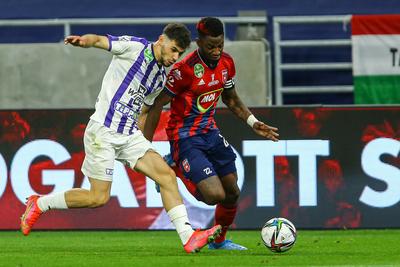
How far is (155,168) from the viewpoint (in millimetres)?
11133

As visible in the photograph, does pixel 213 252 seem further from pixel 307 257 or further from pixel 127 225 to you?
pixel 127 225

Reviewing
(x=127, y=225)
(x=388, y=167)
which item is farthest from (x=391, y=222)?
(x=127, y=225)

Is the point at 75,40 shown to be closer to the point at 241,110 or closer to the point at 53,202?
the point at 53,202

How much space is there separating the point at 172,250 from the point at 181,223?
1110mm

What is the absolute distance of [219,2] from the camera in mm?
18375

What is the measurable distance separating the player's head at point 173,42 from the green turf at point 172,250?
1.74 metres

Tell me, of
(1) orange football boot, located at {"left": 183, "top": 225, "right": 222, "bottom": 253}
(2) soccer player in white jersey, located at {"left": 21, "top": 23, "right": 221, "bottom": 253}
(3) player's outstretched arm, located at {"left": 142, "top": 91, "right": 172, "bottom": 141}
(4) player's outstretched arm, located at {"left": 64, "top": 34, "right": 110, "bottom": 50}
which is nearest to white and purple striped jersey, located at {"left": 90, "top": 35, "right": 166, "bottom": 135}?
(2) soccer player in white jersey, located at {"left": 21, "top": 23, "right": 221, "bottom": 253}

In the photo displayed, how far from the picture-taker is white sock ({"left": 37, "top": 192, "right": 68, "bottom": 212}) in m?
11.4

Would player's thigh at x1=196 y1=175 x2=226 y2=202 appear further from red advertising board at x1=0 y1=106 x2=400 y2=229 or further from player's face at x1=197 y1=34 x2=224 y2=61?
red advertising board at x1=0 y1=106 x2=400 y2=229

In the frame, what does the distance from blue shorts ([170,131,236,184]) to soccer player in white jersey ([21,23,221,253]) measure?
0.63m

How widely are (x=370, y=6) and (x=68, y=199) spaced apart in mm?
8233

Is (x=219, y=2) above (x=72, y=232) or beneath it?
above

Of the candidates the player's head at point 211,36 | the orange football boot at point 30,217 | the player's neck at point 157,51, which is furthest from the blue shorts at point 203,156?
the orange football boot at point 30,217

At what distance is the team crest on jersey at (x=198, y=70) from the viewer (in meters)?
11.8
